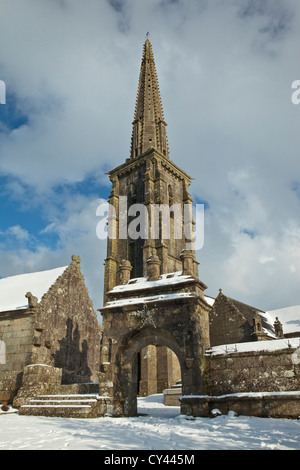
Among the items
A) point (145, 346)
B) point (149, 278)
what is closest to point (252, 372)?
point (145, 346)

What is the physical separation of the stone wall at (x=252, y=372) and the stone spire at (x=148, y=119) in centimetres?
3394

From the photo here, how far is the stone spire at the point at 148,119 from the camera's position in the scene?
148 feet

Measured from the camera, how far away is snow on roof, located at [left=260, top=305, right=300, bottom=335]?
3150 cm

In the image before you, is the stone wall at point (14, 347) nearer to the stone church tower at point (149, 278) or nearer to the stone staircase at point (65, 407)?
the stone staircase at point (65, 407)

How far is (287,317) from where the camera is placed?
1348 inches

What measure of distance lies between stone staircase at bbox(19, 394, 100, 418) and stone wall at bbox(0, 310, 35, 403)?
2.86 meters

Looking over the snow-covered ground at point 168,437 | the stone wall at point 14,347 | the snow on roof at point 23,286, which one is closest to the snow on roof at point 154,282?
the snow-covered ground at point 168,437

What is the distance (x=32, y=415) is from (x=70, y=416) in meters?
1.83

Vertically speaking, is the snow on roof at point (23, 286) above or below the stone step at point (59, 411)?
above

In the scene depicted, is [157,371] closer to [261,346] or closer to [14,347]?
[14,347]

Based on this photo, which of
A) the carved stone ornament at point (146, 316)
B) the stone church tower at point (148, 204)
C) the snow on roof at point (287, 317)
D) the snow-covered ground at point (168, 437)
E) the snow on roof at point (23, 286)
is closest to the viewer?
the snow-covered ground at point (168, 437)

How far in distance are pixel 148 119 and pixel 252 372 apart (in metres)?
41.1
